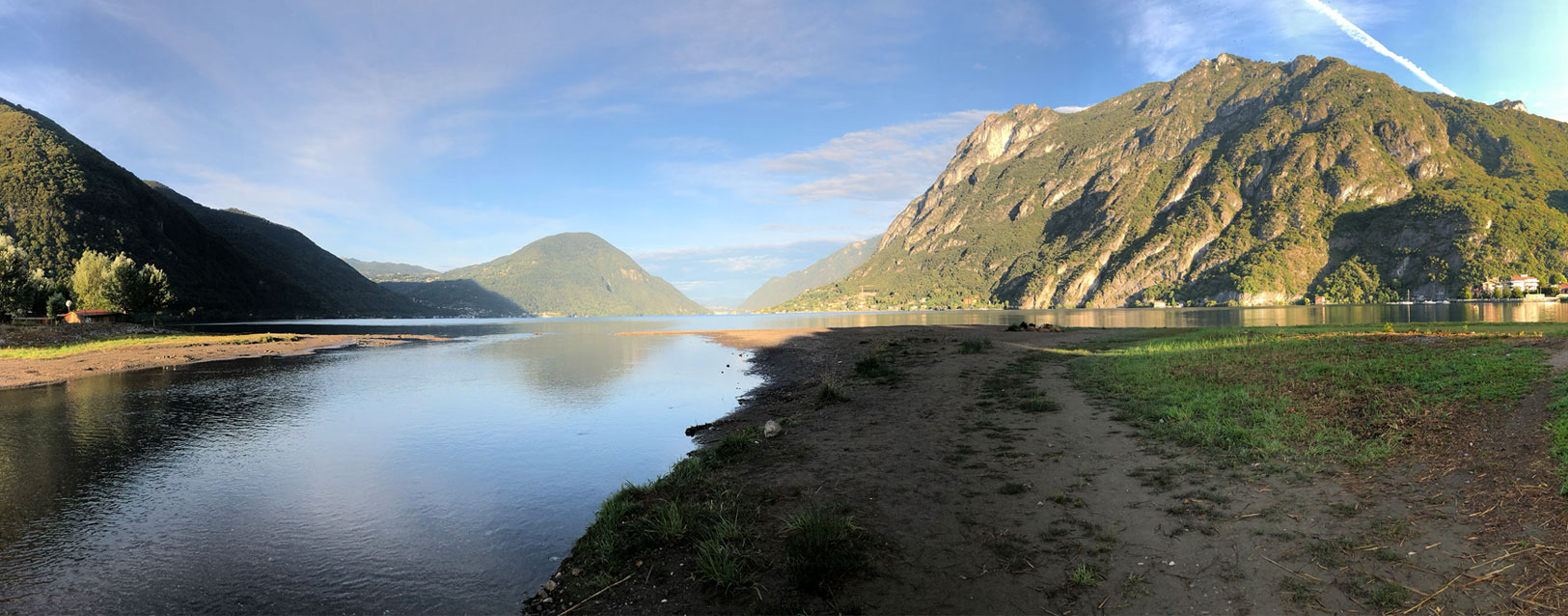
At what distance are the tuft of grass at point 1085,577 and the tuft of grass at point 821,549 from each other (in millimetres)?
2207

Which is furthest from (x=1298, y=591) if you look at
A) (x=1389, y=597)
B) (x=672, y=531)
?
(x=672, y=531)

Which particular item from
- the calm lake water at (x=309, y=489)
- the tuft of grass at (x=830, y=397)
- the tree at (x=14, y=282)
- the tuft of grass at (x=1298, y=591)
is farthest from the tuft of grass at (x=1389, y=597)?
the tree at (x=14, y=282)

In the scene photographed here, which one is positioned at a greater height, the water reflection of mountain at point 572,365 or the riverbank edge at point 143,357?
the riverbank edge at point 143,357

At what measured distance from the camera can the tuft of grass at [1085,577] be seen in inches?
237

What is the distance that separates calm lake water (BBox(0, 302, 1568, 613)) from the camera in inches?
312

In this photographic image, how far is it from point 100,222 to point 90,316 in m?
80.0

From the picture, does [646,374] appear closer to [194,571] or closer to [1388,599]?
[194,571]

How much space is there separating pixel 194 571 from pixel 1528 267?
26303cm

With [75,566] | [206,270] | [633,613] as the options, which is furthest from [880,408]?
[206,270]

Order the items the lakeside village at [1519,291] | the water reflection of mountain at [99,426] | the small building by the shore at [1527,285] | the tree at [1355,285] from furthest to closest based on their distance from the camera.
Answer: the tree at [1355,285] → the small building by the shore at [1527,285] → the lakeside village at [1519,291] → the water reflection of mountain at [99,426]

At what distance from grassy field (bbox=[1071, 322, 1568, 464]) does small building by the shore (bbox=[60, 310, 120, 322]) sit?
10288cm

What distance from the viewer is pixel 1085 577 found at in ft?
19.8

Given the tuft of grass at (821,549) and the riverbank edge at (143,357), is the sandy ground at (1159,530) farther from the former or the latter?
the riverbank edge at (143,357)

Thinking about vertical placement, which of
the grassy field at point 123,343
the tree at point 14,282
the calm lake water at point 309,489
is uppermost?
the tree at point 14,282
